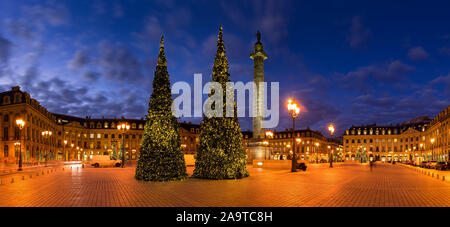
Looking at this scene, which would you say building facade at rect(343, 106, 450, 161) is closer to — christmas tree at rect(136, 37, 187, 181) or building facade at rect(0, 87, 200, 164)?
building facade at rect(0, 87, 200, 164)

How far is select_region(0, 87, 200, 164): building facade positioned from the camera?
63938mm

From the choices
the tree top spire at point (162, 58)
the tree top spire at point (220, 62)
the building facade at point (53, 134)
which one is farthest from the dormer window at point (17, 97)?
the tree top spire at point (220, 62)

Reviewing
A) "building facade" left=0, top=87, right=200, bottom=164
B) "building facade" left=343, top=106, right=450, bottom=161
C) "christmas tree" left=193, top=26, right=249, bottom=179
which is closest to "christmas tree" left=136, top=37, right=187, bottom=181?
"christmas tree" left=193, top=26, right=249, bottom=179

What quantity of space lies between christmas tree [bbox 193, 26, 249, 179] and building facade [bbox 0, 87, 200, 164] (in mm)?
29222

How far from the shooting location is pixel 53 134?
92.4 meters

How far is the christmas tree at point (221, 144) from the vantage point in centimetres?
2092

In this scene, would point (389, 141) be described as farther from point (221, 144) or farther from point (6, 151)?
point (6, 151)

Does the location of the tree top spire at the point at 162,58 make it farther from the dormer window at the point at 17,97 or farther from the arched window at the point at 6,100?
the arched window at the point at 6,100

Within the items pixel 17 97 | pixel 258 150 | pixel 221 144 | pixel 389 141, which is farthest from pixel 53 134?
pixel 389 141

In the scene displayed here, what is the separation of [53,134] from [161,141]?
287ft
